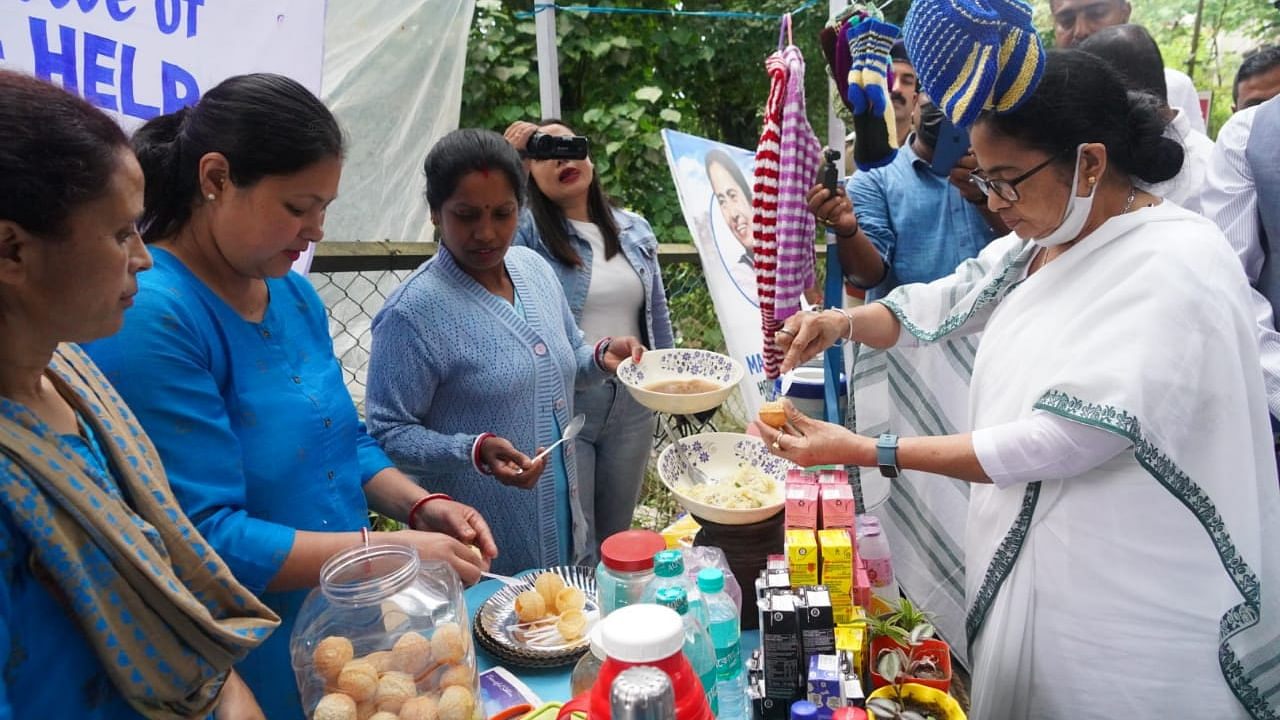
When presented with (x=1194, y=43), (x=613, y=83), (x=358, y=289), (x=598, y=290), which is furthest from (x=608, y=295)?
(x=1194, y=43)

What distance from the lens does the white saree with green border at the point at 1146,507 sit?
1.44 meters

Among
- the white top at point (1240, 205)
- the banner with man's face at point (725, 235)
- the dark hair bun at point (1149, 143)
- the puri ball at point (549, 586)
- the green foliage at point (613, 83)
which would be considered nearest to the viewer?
the dark hair bun at point (1149, 143)

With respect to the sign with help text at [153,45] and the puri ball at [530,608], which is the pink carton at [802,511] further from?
the sign with help text at [153,45]

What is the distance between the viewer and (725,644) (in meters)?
1.35

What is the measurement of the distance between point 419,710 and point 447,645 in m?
0.12

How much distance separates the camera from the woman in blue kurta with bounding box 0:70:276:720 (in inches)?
36.2

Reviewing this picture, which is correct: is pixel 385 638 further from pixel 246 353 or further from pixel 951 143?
pixel 951 143

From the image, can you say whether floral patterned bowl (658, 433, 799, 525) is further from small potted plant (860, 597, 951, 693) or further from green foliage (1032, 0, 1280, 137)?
green foliage (1032, 0, 1280, 137)

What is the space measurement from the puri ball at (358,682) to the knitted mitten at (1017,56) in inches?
59.7

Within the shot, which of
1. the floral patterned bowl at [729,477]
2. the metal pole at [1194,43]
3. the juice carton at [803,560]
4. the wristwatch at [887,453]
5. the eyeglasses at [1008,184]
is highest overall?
the metal pole at [1194,43]

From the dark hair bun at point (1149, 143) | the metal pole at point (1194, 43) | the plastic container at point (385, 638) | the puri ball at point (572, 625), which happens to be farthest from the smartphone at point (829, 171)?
the metal pole at point (1194, 43)

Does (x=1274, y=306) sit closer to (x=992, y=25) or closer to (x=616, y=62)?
(x=992, y=25)

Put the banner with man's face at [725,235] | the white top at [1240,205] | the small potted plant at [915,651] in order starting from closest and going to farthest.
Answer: the small potted plant at [915,651] < the white top at [1240,205] < the banner with man's face at [725,235]

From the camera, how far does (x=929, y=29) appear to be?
153cm
